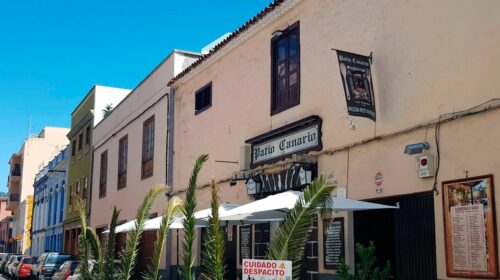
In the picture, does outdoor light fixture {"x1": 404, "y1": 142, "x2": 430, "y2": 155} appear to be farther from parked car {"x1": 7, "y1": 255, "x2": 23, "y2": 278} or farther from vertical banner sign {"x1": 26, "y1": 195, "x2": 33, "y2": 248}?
vertical banner sign {"x1": 26, "y1": 195, "x2": 33, "y2": 248}

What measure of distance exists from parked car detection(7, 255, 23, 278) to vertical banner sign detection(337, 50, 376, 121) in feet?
77.9

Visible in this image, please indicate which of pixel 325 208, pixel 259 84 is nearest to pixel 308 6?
pixel 259 84

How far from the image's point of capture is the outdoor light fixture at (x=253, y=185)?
549 inches

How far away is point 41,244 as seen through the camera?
4691 centimetres

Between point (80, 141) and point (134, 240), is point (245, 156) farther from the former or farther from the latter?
point (80, 141)

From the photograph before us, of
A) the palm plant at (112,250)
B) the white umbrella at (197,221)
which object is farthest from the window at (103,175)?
the palm plant at (112,250)

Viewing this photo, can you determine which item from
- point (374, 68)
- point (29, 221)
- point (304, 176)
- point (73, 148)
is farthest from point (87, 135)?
point (29, 221)

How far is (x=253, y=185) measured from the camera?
1411 cm

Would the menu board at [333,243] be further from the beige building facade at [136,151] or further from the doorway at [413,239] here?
the beige building facade at [136,151]

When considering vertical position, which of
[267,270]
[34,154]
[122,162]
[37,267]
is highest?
[34,154]

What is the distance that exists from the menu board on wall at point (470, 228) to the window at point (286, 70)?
4.93 metres

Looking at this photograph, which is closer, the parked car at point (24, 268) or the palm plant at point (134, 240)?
the palm plant at point (134, 240)

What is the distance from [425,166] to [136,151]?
1538 cm

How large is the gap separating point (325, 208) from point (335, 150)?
484cm
